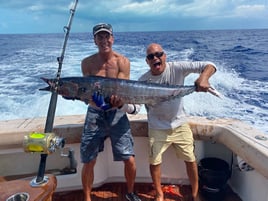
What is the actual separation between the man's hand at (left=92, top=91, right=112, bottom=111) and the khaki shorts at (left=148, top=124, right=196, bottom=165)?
500mm

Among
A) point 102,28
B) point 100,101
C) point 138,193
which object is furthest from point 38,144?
point 138,193

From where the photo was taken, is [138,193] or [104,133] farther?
[138,193]

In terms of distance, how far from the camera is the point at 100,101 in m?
2.11

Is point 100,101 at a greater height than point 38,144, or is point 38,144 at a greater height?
point 100,101

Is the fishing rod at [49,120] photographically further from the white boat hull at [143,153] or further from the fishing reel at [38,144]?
the white boat hull at [143,153]

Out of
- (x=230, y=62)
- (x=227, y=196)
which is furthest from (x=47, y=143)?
(x=230, y=62)

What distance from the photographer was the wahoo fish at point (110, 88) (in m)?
2.14

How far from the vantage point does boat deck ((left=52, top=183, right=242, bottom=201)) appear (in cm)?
255

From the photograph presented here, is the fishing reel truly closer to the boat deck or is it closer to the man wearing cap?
the man wearing cap

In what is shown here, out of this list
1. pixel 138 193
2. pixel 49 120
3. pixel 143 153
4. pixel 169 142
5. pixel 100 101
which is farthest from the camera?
pixel 143 153

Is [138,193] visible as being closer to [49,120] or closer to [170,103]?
[170,103]

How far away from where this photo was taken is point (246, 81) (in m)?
8.80

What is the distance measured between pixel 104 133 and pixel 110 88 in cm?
41

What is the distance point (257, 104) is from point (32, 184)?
582 centimetres
